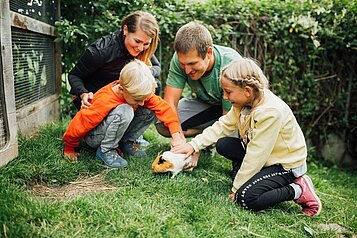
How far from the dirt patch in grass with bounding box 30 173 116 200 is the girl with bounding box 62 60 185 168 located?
0.25m

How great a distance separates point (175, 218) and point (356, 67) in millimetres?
4176

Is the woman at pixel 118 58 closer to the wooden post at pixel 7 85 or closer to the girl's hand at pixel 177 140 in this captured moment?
the girl's hand at pixel 177 140

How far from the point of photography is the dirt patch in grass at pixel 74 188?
2254mm

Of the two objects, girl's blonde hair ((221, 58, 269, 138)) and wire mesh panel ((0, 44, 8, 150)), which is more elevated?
girl's blonde hair ((221, 58, 269, 138))

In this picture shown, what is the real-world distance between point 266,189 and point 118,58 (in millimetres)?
1596

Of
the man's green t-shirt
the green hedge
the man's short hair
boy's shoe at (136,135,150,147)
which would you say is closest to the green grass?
boy's shoe at (136,135,150,147)

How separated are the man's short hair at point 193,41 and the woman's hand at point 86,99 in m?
0.74

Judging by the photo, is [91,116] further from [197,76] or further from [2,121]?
[197,76]

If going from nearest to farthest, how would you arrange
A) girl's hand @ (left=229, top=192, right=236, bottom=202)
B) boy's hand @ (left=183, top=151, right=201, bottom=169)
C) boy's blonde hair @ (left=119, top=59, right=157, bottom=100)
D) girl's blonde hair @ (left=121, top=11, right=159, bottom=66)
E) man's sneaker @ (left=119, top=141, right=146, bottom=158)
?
1. girl's hand @ (left=229, top=192, right=236, bottom=202)
2. boy's blonde hair @ (left=119, top=59, right=157, bottom=100)
3. boy's hand @ (left=183, top=151, right=201, bottom=169)
4. girl's blonde hair @ (left=121, top=11, right=159, bottom=66)
5. man's sneaker @ (left=119, top=141, right=146, bottom=158)

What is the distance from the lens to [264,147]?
238 centimetres

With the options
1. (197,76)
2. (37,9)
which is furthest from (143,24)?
(37,9)

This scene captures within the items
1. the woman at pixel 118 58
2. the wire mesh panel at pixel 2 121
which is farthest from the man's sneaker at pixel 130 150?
the wire mesh panel at pixel 2 121

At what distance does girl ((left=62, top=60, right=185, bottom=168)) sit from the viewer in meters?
2.63

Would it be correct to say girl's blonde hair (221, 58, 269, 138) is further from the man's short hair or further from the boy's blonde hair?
the boy's blonde hair
